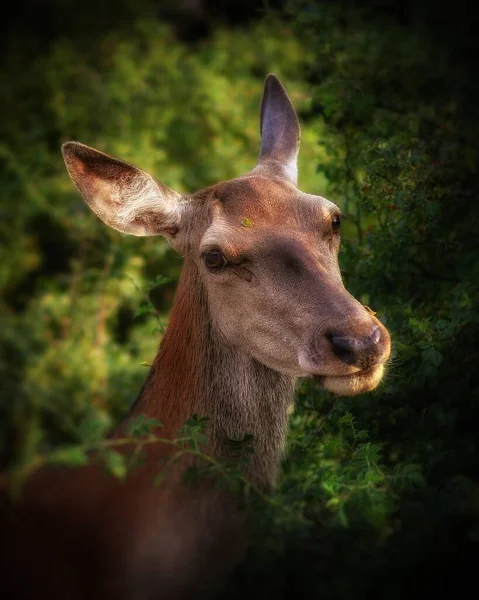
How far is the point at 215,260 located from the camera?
163 inches

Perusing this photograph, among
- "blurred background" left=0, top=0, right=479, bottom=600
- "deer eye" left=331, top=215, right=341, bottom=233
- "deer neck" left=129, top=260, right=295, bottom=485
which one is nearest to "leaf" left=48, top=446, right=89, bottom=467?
"blurred background" left=0, top=0, right=479, bottom=600

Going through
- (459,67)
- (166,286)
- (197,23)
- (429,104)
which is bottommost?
(166,286)

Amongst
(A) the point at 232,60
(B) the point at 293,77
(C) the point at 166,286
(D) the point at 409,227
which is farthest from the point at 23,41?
(D) the point at 409,227

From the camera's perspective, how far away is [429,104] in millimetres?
5797

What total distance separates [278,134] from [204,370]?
6.26 feet

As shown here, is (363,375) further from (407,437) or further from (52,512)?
(52,512)

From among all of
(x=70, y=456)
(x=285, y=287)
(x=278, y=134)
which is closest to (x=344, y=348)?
(x=285, y=287)

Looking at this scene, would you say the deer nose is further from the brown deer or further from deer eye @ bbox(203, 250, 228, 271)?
deer eye @ bbox(203, 250, 228, 271)

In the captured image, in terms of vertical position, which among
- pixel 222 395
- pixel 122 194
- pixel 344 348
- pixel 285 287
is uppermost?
pixel 122 194

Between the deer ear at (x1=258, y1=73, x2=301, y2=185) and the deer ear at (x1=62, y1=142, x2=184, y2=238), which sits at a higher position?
the deer ear at (x1=258, y1=73, x2=301, y2=185)

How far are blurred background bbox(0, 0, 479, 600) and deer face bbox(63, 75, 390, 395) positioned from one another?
1.06 feet

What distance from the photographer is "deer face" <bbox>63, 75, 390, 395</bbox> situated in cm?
356

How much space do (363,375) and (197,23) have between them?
416 inches

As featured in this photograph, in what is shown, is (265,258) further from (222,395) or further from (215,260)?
(222,395)
